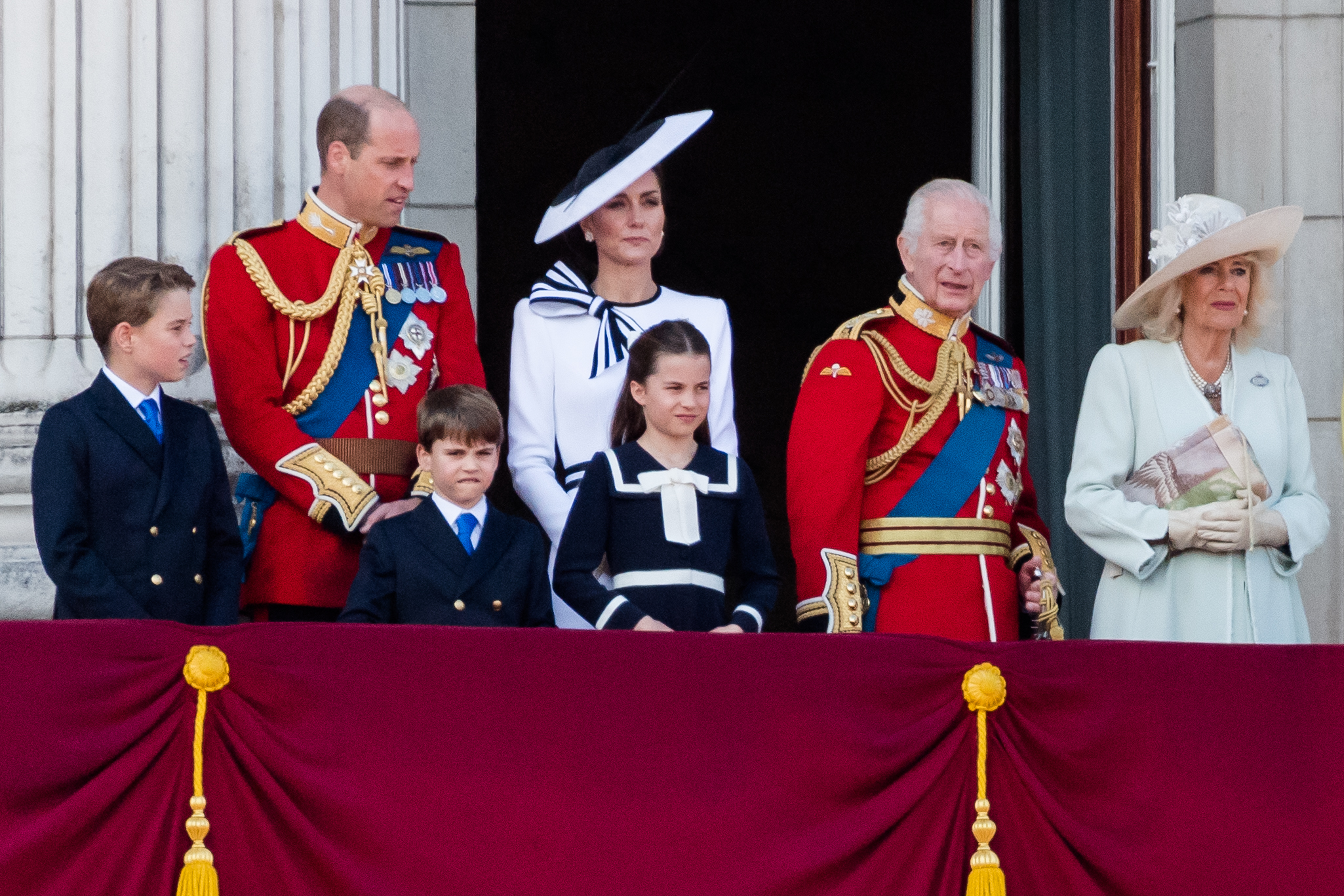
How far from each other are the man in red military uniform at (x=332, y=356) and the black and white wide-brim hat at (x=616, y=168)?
0.36m

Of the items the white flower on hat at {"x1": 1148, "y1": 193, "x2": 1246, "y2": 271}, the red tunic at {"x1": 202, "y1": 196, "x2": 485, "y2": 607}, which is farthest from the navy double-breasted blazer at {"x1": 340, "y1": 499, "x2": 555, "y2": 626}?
the white flower on hat at {"x1": 1148, "y1": 193, "x2": 1246, "y2": 271}

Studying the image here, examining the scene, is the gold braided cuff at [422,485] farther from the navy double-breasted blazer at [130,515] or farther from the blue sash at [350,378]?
the navy double-breasted blazer at [130,515]

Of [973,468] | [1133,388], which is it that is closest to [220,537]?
[973,468]

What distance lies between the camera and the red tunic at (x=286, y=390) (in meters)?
4.28

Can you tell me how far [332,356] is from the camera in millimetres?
4398

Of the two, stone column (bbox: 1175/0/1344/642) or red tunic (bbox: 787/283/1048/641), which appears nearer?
red tunic (bbox: 787/283/1048/641)

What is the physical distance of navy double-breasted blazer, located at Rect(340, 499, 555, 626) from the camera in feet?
13.0

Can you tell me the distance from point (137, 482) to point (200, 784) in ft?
2.74

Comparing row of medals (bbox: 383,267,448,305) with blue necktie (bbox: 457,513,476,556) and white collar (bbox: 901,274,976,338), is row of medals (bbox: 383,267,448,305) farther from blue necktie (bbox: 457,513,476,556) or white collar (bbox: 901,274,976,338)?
white collar (bbox: 901,274,976,338)

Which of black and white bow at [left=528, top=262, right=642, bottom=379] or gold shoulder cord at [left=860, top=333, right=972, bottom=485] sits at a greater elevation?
black and white bow at [left=528, top=262, right=642, bottom=379]

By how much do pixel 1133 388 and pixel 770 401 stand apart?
5.03 m

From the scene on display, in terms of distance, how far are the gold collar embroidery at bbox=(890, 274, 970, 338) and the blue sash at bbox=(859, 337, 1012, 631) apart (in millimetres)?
211

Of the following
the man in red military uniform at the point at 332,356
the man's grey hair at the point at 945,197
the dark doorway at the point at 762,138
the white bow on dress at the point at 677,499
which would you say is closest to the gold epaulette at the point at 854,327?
the man's grey hair at the point at 945,197

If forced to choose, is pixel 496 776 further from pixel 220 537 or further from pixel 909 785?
pixel 220 537
